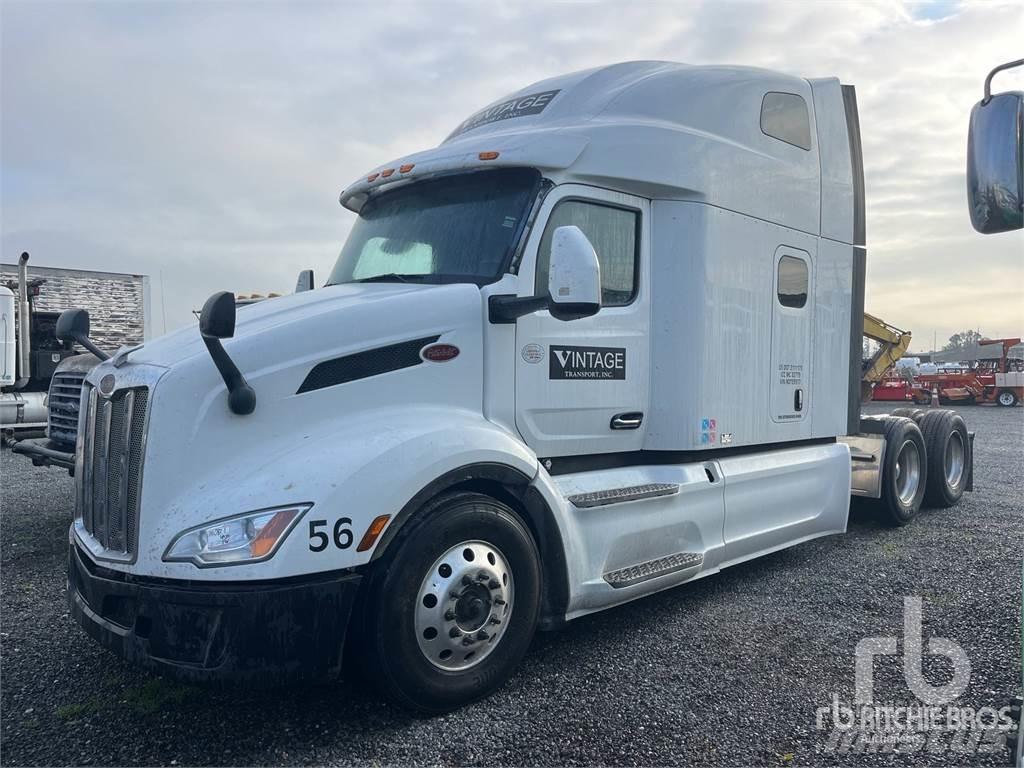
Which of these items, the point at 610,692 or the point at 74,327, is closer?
the point at 610,692

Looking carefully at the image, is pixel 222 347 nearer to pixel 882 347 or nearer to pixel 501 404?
pixel 501 404

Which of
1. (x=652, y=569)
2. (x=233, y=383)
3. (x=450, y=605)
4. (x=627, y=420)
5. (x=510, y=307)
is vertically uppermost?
(x=510, y=307)

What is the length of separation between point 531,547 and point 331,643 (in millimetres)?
1118

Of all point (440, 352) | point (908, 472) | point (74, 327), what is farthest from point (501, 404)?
point (908, 472)

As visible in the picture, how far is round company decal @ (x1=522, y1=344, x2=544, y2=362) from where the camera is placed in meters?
4.29

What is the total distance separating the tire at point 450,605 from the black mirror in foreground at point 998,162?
7.82ft

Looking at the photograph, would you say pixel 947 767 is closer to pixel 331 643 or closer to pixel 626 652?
pixel 626 652

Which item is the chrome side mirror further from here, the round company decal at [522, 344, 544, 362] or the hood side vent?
the hood side vent

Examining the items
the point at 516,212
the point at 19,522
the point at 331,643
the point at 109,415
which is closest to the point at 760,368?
the point at 516,212

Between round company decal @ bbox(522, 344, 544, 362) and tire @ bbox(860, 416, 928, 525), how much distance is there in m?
4.79

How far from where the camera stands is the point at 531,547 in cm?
396

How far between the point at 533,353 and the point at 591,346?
463mm

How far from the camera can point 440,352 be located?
155 inches

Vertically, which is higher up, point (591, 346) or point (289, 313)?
point (289, 313)
